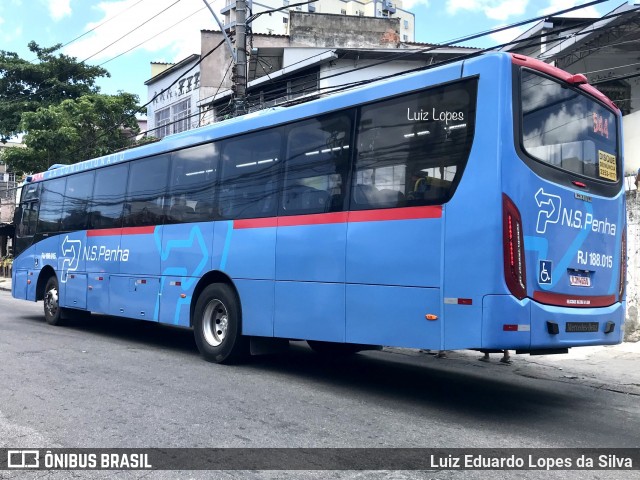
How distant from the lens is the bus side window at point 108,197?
10.9 metres

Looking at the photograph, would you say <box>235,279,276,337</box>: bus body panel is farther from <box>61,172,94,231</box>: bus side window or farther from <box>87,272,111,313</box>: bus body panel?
<box>61,172,94,231</box>: bus side window

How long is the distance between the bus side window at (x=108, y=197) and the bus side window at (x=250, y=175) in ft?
10.4

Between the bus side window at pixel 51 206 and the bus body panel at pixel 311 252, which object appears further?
the bus side window at pixel 51 206

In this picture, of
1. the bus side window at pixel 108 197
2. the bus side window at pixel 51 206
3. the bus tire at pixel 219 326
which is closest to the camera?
the bus tire at pixel 219 326

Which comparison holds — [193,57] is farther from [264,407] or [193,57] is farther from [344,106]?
[264,407]

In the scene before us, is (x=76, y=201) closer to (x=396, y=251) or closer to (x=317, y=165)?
(x=317, y=165)

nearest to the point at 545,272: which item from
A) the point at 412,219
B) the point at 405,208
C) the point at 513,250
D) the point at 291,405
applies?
the point at 513,250

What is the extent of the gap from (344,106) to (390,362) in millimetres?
4249

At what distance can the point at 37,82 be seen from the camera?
33.2 metres

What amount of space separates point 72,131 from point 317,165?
20147 millimetres

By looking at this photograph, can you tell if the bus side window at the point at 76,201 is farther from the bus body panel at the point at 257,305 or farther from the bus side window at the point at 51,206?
the bus body panel at the point at 257,305

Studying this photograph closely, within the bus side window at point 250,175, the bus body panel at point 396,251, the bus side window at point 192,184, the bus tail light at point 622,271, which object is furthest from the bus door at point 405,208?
the bus side window at point 192,184

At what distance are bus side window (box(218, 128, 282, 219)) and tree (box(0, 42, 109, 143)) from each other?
90.1ft

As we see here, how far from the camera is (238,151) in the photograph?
27.8 feet
